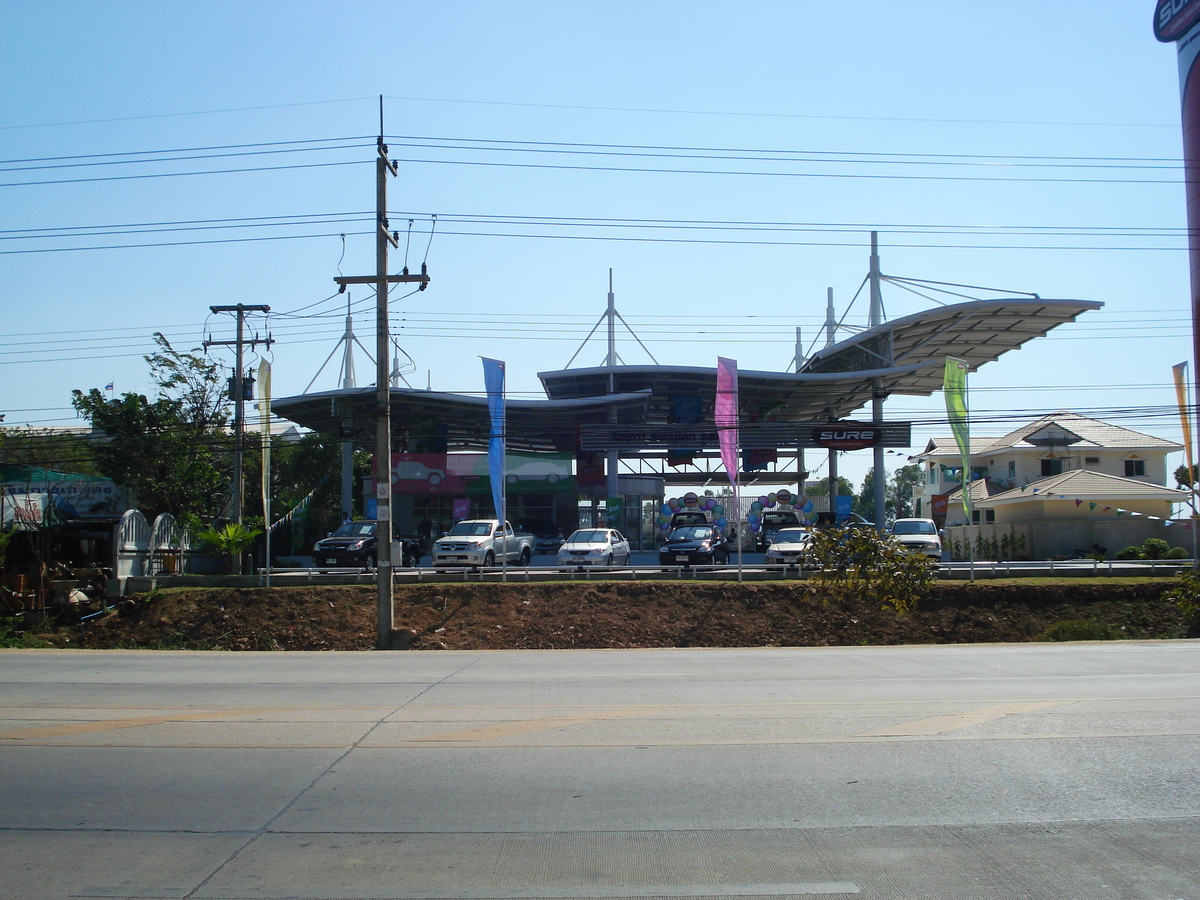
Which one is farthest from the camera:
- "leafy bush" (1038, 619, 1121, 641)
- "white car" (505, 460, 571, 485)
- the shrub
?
"white car" (505, 460, 571, 485)

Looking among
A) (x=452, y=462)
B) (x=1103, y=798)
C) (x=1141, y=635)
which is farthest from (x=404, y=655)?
(x=452, y=462)

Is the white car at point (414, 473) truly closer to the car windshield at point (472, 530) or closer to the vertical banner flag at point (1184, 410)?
the car windshield at point (472, 530)

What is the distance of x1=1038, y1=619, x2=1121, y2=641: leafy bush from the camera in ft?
70.6

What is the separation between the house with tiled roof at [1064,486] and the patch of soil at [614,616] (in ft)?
26.4

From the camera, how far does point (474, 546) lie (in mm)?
30141

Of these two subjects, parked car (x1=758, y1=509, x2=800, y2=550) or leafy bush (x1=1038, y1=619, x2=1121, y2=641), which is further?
parked car (x1=758, y1=509, x2=800, y2=550)

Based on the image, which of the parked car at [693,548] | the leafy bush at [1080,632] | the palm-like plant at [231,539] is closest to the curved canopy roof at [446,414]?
the palm-like plant at [231,539]

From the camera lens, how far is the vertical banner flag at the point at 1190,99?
30500 mm

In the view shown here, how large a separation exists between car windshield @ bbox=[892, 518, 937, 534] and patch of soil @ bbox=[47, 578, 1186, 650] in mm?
5784

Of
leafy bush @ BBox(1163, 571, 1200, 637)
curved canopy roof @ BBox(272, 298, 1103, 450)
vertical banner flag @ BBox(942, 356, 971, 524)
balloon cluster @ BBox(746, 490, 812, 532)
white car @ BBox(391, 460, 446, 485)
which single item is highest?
curved canopy roof @ BBox(272, 298, 1103, 450)

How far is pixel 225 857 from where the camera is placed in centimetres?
504

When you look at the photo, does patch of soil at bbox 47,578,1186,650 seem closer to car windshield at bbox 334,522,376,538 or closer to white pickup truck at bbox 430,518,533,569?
white pickup truck at bbox 430,518,533,569

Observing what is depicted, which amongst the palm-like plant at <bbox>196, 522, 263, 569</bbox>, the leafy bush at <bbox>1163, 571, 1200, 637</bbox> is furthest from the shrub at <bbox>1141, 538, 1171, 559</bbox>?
the palm-like plant at <bbox>196, 522, 263, 569</bbox>

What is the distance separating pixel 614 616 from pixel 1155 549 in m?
24.6
